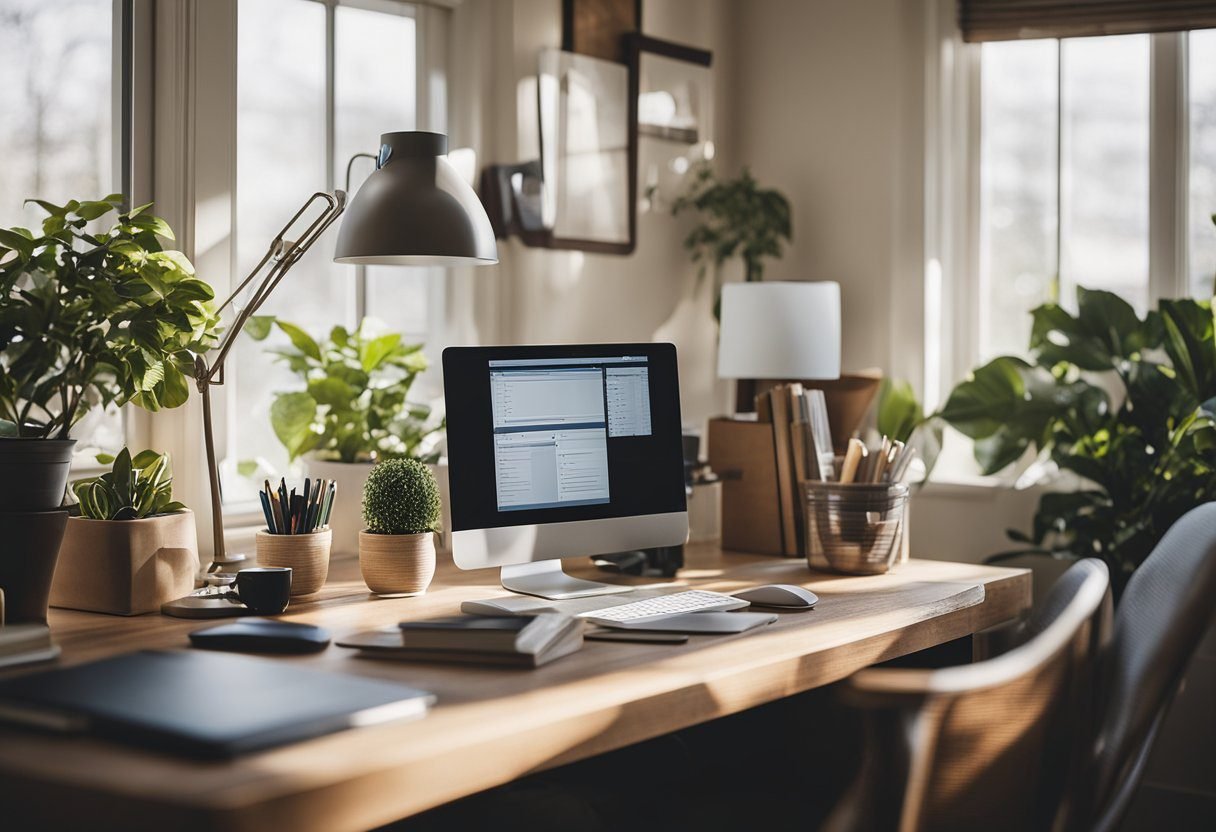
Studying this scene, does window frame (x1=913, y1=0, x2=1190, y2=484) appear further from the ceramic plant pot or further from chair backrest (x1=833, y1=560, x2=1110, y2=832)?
the ceramic plant pot

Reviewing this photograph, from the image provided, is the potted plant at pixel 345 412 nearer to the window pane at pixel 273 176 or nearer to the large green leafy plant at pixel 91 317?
the window pane at pixel 273 176

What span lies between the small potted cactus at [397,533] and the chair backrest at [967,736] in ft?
2.68

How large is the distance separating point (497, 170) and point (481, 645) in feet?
4.96

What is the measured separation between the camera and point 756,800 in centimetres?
203

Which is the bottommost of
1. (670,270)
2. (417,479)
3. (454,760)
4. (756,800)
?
(756,800)

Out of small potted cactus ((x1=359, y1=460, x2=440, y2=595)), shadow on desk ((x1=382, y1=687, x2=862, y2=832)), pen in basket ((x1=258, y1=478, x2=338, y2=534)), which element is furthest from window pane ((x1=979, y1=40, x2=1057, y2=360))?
pen in basket ((x1=258, y1=478, x2=338, y2=534))

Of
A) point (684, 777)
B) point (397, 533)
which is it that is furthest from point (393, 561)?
point (684, 777)

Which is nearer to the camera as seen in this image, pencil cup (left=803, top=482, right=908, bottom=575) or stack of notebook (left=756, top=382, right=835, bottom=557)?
pencil cup (left=803, top=482, right=908, bottom=575)

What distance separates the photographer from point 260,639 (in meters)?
1.54

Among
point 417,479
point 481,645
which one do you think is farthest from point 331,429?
point 481,645

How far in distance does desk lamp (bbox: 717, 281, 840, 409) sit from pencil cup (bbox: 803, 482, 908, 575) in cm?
70

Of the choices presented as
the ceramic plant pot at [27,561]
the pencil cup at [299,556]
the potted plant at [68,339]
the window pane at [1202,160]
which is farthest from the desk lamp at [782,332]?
the ceramic plant pot at [27,561]

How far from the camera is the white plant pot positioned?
7.63 ft

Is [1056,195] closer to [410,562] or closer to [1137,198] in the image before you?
[1137,198]
